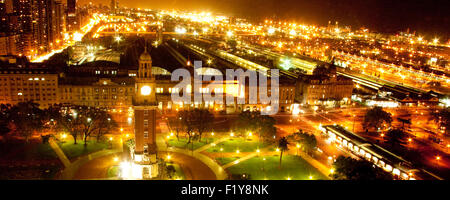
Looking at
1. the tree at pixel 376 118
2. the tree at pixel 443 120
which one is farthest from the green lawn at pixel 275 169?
the tree at pixel 443 120

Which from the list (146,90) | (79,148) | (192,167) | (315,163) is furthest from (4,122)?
(315,163)

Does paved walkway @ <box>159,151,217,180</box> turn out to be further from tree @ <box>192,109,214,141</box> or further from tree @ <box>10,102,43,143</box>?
tree @ <box>10,102,43,143</box>

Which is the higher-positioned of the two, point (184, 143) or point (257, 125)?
point (257, 125)

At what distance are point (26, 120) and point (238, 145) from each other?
20.2m

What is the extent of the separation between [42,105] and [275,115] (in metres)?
30.5

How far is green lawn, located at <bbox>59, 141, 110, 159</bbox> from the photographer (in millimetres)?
30953

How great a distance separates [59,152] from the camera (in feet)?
102

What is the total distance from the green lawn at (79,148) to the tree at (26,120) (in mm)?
3496

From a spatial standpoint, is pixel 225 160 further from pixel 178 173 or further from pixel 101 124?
pixel 101 124

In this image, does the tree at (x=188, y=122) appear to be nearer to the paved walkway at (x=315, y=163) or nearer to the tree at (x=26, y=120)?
the paved walkway at (x=315, y=163)

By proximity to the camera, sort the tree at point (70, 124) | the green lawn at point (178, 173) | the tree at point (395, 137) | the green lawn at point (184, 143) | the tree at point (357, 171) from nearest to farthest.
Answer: the tree at point (357, 171), the green lawn at point (178, 173), the green lawn at point (184, 143), the tree at point (70, 124), the tree at point (395, 137)

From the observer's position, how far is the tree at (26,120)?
3381 cm

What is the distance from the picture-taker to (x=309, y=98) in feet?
177

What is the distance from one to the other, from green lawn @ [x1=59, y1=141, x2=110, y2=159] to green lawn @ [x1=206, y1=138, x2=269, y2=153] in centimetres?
991
